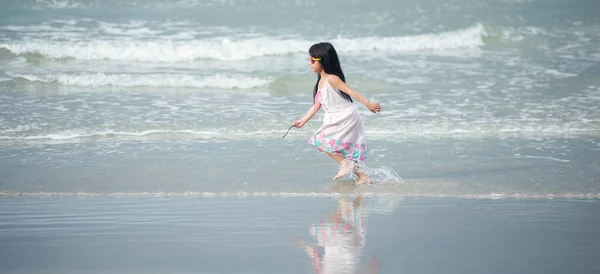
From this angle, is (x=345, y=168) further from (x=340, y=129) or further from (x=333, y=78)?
(x=333, y=78)

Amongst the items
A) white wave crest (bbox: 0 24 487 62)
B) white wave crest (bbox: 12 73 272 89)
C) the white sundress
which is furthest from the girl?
white wave crest (bbox: 0 24 487 62)

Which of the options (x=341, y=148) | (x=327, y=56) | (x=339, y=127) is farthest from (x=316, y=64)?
(x=341, y=148)

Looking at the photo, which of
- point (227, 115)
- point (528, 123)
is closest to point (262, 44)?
point (227, 115)

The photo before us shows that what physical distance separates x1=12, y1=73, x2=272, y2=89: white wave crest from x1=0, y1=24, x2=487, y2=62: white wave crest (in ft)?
11.8

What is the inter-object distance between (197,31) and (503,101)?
12.1 meters

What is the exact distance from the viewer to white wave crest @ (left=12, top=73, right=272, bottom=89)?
14023mm

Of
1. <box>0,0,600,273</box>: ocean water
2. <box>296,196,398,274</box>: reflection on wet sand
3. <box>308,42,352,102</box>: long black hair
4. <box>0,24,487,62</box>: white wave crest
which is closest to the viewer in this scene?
<box>296,196,398,274</box>: reflection on wet sand

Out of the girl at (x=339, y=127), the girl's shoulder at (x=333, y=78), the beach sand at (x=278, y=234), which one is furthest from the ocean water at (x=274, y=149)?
the girl's shoulder at (x=333, y=78)

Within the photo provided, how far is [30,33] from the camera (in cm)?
2066

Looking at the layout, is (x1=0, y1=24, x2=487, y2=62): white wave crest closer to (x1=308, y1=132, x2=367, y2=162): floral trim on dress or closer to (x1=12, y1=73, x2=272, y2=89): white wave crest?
(x1=12, y1=73, x2=272, y2=89): white wave crest

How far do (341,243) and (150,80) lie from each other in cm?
1031

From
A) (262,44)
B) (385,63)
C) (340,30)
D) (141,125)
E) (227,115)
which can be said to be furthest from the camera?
(340,30)

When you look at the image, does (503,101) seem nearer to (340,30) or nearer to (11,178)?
(11,178)

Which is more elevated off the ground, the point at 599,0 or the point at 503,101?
the point at 599,0
